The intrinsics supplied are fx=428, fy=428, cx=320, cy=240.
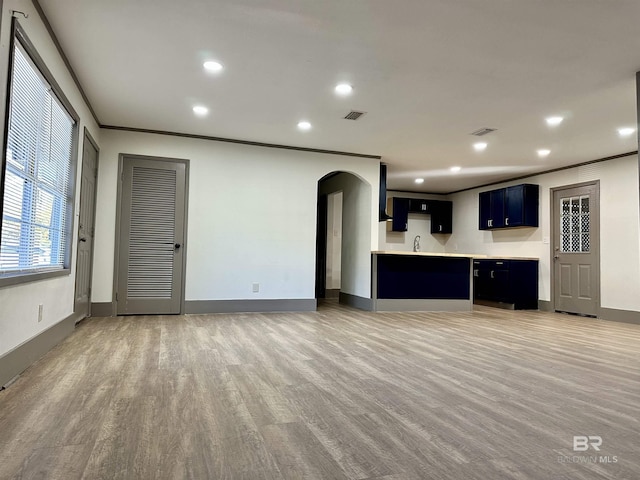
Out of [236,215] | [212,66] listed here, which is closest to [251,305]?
[236,215]

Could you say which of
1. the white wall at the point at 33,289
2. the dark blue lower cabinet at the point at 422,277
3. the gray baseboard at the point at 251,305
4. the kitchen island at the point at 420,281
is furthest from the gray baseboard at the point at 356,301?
the white wall at the point at 33,289

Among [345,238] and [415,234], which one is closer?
[345,238]

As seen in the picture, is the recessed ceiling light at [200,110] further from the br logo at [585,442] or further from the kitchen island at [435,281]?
the br logo at [585,442]

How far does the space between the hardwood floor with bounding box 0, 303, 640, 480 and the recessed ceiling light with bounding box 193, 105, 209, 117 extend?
7.99 ft

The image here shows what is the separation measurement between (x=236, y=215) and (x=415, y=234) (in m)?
5.41

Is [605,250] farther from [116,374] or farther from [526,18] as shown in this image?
[116,374]

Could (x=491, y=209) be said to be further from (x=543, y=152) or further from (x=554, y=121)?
(x=554, y=121)

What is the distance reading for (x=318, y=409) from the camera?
7.30 feet

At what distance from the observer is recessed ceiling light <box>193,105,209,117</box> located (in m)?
4.70

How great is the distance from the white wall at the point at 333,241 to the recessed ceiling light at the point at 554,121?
4574mm

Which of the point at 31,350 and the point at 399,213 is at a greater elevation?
the point at 399,213

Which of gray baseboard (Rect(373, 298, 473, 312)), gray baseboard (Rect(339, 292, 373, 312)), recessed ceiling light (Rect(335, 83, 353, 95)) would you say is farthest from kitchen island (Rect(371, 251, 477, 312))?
recessed ceiling light (Rect(335, 83, 353, 95))

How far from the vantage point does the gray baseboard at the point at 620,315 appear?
19.7ft

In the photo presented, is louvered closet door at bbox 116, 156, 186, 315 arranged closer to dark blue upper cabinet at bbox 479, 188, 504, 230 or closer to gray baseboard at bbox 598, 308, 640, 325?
dark blue upper cabinet at bbox 479, 188, 504, 230
